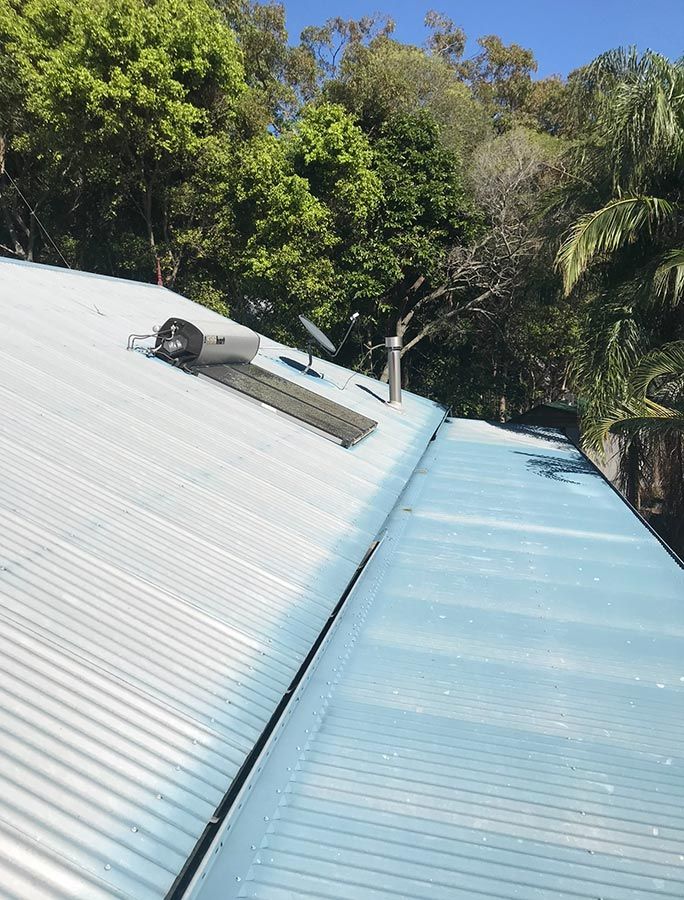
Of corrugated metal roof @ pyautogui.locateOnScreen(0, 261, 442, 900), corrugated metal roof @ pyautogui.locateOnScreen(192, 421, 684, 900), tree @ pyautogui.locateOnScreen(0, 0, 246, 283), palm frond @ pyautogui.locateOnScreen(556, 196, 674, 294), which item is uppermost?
tree @ pyautogui.locateOnScreen(0, 0, 246, 283)

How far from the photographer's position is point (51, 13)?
54.1ft

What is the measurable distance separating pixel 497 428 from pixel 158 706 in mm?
10845

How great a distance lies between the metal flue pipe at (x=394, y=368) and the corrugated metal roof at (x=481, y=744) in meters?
5.04

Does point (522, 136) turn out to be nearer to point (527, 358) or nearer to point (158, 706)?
point (527, 358)

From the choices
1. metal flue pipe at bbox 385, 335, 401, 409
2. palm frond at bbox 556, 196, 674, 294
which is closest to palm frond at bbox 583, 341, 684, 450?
palm frond at bbox 556, 196, 674, 294

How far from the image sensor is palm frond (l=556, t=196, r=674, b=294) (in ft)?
32.1

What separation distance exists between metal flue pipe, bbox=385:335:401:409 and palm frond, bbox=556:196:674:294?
9.56 ft

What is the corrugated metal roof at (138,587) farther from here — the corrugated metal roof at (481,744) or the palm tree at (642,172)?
the palm tree at (642,172)

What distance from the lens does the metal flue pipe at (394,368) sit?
33.9ft

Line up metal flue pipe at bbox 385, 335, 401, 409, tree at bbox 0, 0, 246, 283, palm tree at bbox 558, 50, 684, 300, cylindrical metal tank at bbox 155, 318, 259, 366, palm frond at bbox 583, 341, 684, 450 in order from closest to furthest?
cylindrical metal tank at bbox 155, 318, 259, 366 → palm frond at bbox 583, 341, 684, 450 → palm tree at bbox 558, 50, 684, 300 → metal flue pipe at bbox 385, 335, 401, 409 → tree at bbox 0, 0, 246, 283

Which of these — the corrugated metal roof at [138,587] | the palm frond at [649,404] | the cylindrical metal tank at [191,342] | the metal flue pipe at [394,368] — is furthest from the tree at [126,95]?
the palm frond at [649,404]

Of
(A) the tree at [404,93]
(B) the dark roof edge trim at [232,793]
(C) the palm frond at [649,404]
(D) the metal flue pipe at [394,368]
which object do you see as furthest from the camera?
(A) the tree at [404,93]

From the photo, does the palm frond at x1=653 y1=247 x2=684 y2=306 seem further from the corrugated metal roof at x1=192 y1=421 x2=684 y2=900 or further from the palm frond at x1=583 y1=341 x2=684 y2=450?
the corrugated metal roof at x1=192 y1=421 x2=684 y2=900

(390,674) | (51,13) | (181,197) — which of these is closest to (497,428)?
(390,674)
